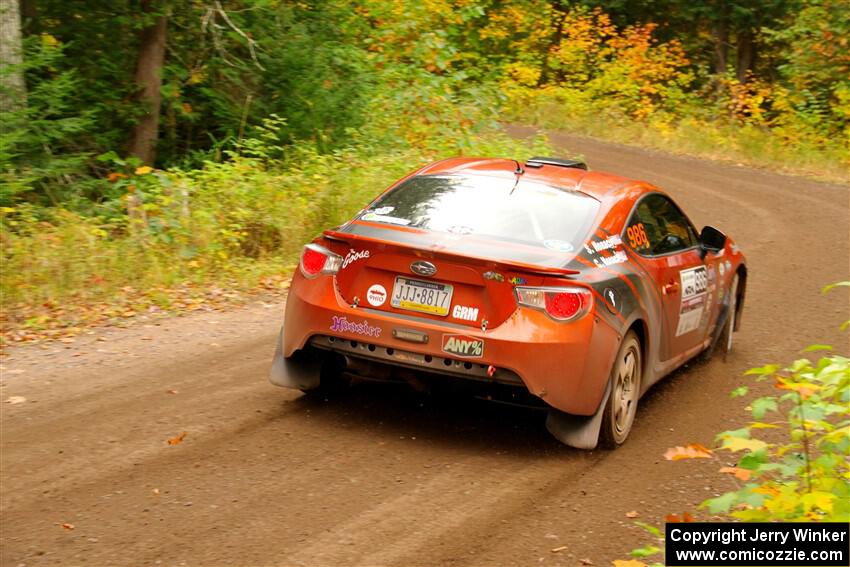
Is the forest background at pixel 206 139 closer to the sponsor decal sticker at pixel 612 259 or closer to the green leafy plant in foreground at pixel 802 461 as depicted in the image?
the sponsor decal sticker at pixel 612 259

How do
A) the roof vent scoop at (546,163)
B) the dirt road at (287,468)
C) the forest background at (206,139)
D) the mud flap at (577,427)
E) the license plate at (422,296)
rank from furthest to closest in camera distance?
the forest background at (206,139), the roof vent scoop at (546,163), the mud flap at (577,427), the license plate at (422,296), the dirt road at (287,468)

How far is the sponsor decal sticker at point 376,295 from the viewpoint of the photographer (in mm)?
6234

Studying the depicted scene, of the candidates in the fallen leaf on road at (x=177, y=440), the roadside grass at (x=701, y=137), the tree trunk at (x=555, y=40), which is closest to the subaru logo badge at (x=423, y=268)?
the fallen leaf on road at (x=177, y=440)

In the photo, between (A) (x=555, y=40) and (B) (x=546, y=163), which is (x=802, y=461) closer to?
(B) (x=546, y=163)

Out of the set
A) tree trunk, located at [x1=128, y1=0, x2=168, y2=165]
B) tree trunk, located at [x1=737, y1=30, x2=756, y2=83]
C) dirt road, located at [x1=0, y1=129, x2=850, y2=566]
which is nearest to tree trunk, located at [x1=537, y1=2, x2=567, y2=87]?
tree trunk, located at [x1=737, y1=30, x2=756, y2=83]

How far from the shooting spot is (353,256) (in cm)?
636

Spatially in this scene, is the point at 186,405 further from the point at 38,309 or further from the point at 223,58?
the point at 223,58

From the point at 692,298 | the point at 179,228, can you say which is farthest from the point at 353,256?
the point at 179,228

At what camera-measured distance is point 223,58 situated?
16.2m

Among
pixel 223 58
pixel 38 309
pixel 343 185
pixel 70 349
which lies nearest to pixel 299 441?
pixel 70 349

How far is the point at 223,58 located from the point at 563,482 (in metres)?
11.8

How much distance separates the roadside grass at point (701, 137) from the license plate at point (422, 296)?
63.6 feet

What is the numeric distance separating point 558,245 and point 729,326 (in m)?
3.29

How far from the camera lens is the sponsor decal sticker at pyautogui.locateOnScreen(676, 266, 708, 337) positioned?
760 cm
